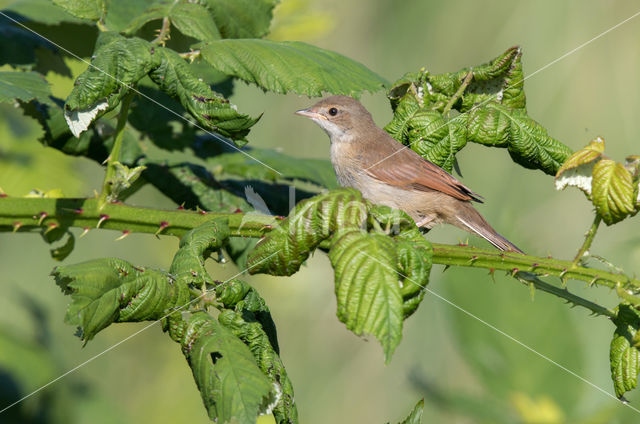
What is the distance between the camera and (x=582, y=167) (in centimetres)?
225

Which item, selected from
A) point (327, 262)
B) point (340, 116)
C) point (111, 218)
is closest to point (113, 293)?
point (111, 218)

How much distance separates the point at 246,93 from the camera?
5.73 meters

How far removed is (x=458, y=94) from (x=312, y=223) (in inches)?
49.6

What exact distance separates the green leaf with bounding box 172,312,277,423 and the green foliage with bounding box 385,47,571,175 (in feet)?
4.24

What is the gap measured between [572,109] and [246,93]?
9.24ft

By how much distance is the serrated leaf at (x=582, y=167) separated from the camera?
2.18 metres

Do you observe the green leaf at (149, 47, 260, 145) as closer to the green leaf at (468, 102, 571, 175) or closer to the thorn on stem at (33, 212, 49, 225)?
the thorn on stem at (33, 212, 49, 225)

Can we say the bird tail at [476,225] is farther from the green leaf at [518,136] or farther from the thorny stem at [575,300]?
the thorny stem at [575,300]

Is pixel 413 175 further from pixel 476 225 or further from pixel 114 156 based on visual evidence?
pixel 114 156

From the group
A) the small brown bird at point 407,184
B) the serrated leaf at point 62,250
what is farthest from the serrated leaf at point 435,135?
the serrated leaf at point 62,250

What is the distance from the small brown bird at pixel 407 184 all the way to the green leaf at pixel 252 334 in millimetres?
2018

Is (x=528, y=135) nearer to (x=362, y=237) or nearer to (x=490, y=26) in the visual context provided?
(x=362, y=237)

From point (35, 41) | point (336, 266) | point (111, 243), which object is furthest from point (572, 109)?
point (336, 266)

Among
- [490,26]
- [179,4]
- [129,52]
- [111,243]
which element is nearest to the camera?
[129,52]
